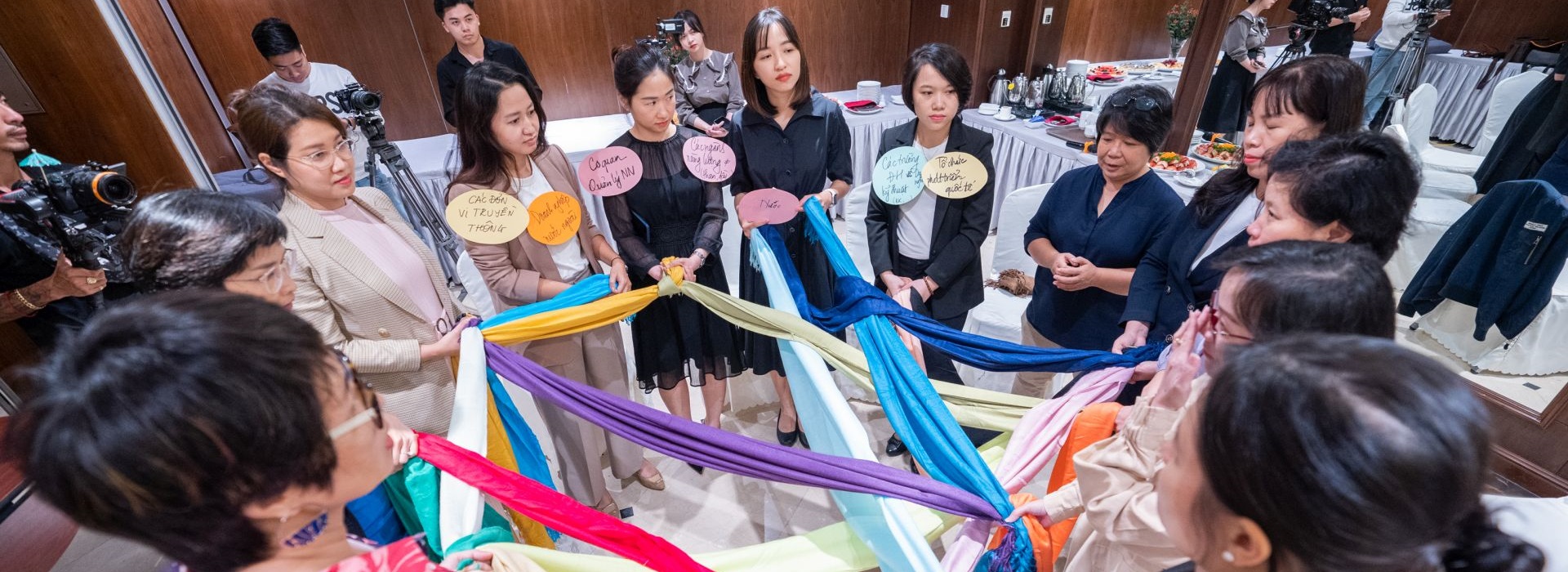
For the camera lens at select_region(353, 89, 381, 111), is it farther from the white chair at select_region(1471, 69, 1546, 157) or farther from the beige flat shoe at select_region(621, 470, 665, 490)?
the white chair at select_region(1471, 69, 1546, 157)

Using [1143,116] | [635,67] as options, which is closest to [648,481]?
[635,67]

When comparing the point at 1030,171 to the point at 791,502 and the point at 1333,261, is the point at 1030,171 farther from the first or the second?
the point at 1333,261

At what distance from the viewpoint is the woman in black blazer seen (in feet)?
5.19

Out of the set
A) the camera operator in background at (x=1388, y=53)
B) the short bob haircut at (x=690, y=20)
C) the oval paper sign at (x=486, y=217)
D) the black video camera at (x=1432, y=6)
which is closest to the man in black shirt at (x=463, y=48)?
the short bob haircut at (x=690, y=20)

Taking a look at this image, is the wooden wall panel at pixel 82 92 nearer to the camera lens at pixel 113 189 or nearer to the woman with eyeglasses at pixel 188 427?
the camera lens at pixel 113 189

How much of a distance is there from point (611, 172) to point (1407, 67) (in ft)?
17.2

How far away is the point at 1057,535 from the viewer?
41.8 inches

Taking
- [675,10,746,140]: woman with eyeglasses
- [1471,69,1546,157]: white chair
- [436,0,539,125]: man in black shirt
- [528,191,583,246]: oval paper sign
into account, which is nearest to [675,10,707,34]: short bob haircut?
[675,10,746,140]: woman with eyeglasses

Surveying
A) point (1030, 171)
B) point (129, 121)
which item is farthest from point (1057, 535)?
point (129, 121)

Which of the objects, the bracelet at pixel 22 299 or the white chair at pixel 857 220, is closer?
the bracelet at pixel 22 299

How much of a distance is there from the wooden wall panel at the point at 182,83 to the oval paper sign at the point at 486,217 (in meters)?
2.69

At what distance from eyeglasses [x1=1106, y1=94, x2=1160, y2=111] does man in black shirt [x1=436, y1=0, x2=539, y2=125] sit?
263 cm

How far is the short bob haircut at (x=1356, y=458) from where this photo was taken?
43cm

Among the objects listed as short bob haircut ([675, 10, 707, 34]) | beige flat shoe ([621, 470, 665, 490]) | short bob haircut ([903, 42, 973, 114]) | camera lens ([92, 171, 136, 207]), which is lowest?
beige flat shoe ([621, 470, 665, 490])
